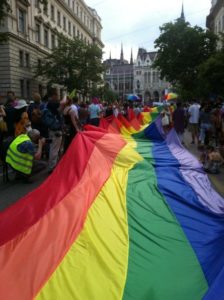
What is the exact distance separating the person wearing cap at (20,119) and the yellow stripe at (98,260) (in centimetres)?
552

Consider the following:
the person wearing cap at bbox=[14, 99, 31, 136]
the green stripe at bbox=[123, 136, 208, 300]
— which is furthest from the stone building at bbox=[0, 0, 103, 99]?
the green stripe at bbox=[123, 136, 208, 300]

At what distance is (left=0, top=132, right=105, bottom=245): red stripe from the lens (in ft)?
14.9

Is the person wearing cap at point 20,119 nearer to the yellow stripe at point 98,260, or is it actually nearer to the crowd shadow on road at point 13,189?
the crowd shadow on road at point 13,189

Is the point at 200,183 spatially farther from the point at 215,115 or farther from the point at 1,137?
the point at 215,115

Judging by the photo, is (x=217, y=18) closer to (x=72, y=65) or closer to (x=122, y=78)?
(x=72, y=65)

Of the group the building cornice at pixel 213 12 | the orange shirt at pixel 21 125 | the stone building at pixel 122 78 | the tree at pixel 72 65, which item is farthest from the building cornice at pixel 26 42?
the stone building at pixel 122 78

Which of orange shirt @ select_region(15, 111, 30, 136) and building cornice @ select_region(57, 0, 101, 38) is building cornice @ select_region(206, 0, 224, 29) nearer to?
building cornice @ select_region(57, 0, 101, 38)

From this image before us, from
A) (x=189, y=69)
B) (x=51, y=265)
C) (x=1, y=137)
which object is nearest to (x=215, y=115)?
(x=1, y=137)

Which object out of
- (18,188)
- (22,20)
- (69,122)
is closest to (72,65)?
(22,20)

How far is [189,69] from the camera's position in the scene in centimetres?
4566

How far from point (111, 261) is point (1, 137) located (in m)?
7.52

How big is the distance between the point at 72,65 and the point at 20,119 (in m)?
33.8

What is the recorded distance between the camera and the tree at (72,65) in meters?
43.3

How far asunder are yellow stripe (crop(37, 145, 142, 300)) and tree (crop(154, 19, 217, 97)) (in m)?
39.8
